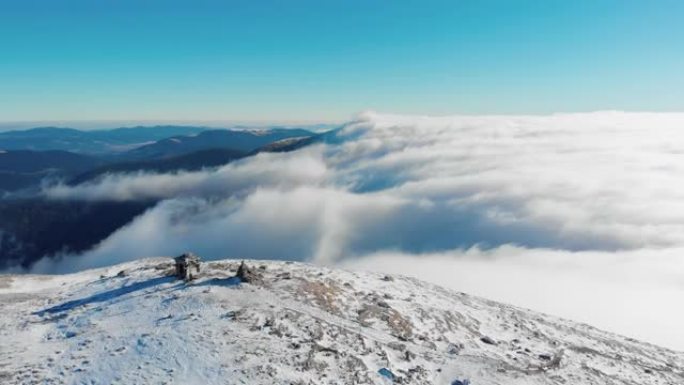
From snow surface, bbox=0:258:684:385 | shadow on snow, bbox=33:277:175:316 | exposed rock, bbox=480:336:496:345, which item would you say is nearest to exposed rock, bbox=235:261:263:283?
snow surface, bbox=0:258:684:385

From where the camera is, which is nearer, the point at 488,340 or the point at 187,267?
the point at 488,340

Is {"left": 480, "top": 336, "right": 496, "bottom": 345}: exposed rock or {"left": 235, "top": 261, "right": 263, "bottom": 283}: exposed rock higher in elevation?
{"left": 235, "top": 261, "right": 263, "bottom": 283}: exposed rock

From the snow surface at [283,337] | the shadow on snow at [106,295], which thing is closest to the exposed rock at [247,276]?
the snow surface at [283,337]

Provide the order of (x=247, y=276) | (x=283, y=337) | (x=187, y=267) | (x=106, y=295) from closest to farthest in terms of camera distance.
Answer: (x=283, y=337) < (x=106, y=295) < (x=247, y=276) < (x=187, y=267)

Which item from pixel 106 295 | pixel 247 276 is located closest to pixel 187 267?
pixel 247 276

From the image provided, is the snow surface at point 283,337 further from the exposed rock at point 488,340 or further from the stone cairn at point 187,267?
the stone cairn at point 187,267

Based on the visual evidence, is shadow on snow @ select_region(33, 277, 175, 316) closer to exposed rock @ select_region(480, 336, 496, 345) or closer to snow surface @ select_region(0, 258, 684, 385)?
snow surface @ select_region(0, 258, 684, 385)

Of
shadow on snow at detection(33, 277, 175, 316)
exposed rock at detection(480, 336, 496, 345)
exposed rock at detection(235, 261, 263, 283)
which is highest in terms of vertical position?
exposed rock at detection(235, 261, 263, 283)

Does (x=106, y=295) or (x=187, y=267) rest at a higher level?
(x=187, y=267)

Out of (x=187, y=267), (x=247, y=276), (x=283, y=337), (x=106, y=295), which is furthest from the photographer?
(x=187, y=267)

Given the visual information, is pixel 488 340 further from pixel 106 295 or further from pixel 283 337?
pixel 106 295
